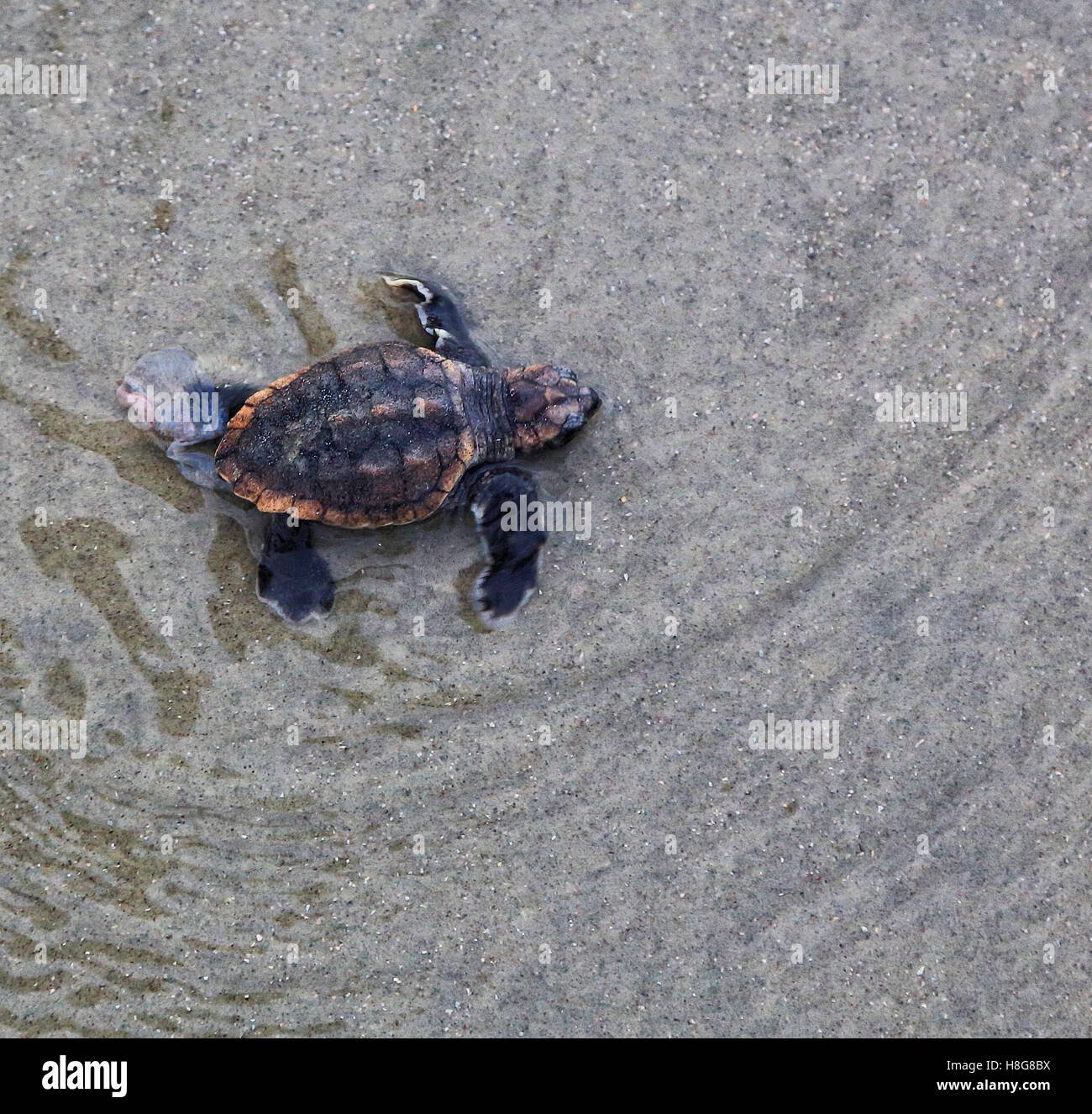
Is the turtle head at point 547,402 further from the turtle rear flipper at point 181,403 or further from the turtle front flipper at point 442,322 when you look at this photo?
the turtle rear flipper at point 181,403

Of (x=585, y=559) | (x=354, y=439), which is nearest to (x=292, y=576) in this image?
(x=354, y=439)

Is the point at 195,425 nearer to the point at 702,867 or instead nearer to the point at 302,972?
the point at 302,972

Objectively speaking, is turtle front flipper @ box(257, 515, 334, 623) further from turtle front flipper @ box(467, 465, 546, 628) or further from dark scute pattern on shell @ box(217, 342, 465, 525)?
turtle front flipper @ box(467, 465, 546, 628)

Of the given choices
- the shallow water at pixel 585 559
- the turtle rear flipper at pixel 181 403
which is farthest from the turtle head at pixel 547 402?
the turtle rear flipper at pixel 181 403

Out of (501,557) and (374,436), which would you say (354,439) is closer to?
(374,436)
